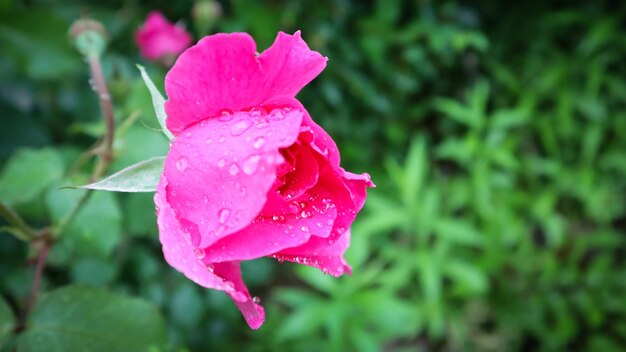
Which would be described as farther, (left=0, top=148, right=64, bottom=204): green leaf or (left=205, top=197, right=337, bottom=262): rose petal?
(left=0, top=148, right=64, bottom=204): green leaf

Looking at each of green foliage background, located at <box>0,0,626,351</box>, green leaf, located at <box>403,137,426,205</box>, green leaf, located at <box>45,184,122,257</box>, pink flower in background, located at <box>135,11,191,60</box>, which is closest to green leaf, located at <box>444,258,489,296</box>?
green foliage background, located at <box>0,0,626,351</box>

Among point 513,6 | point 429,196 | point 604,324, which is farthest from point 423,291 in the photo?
point 513,6

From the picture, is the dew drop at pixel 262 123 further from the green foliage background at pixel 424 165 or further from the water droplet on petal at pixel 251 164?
the green foliage background at pixel 424 165

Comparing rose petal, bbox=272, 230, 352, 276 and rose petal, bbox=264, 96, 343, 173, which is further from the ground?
rose petal, bbox=264, 96, 343, 173

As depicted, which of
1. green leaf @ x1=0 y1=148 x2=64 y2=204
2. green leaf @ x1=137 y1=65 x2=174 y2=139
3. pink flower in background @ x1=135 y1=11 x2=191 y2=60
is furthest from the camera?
pink flower in background @ x1=135 y1=11 x2=191 y2=60

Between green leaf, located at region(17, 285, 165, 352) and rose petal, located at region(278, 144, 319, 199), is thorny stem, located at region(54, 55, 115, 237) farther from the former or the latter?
rose petal, located at region(278, 144, 319, 199)

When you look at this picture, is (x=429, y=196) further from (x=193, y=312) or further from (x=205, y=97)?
(x=205, y=97)
